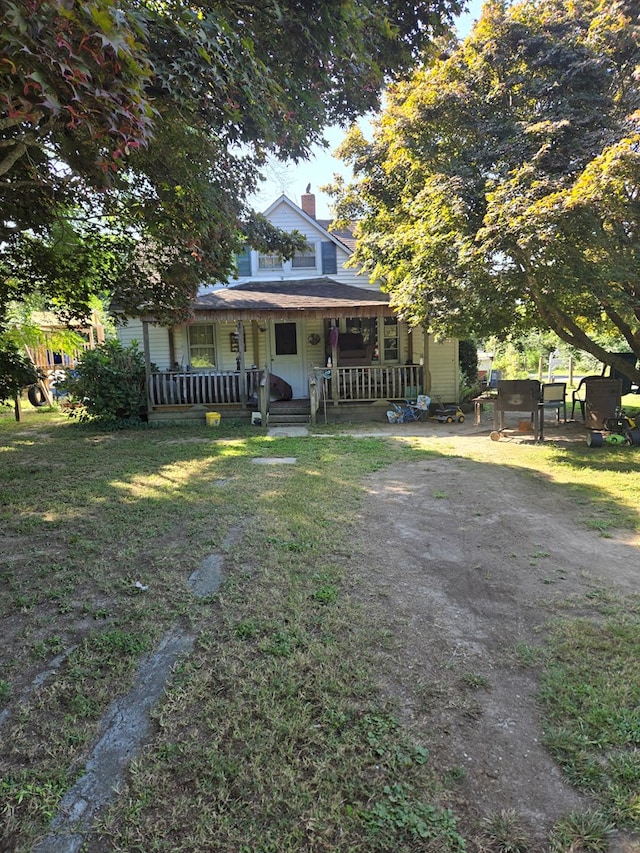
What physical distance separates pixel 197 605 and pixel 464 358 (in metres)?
15.1

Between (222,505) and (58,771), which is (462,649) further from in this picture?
(222,505)

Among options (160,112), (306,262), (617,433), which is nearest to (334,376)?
(306,262)

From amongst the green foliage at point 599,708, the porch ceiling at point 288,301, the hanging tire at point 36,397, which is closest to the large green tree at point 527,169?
the porch ceiling at point 288,301

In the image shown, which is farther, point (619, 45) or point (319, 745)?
point (619, 45)

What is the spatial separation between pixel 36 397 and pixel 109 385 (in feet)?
25.1

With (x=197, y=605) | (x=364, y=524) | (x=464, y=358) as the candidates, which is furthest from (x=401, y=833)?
(x=464, y=358)

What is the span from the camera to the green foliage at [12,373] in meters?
7.80

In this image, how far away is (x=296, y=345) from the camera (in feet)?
46.6

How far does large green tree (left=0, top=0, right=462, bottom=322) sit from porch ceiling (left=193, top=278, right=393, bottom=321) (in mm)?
3647

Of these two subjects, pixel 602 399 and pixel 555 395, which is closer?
pixel 602 399

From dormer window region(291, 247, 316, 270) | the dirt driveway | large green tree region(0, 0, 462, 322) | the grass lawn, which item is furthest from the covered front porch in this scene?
the grass lawn

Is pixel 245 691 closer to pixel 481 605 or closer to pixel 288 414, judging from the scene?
pixel 481 605

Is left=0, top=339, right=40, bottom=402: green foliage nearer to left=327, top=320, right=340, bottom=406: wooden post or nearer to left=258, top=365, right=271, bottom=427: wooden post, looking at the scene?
left=258, top=365, right=271, bottom=427: wooden post

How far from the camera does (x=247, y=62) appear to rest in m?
3.28
